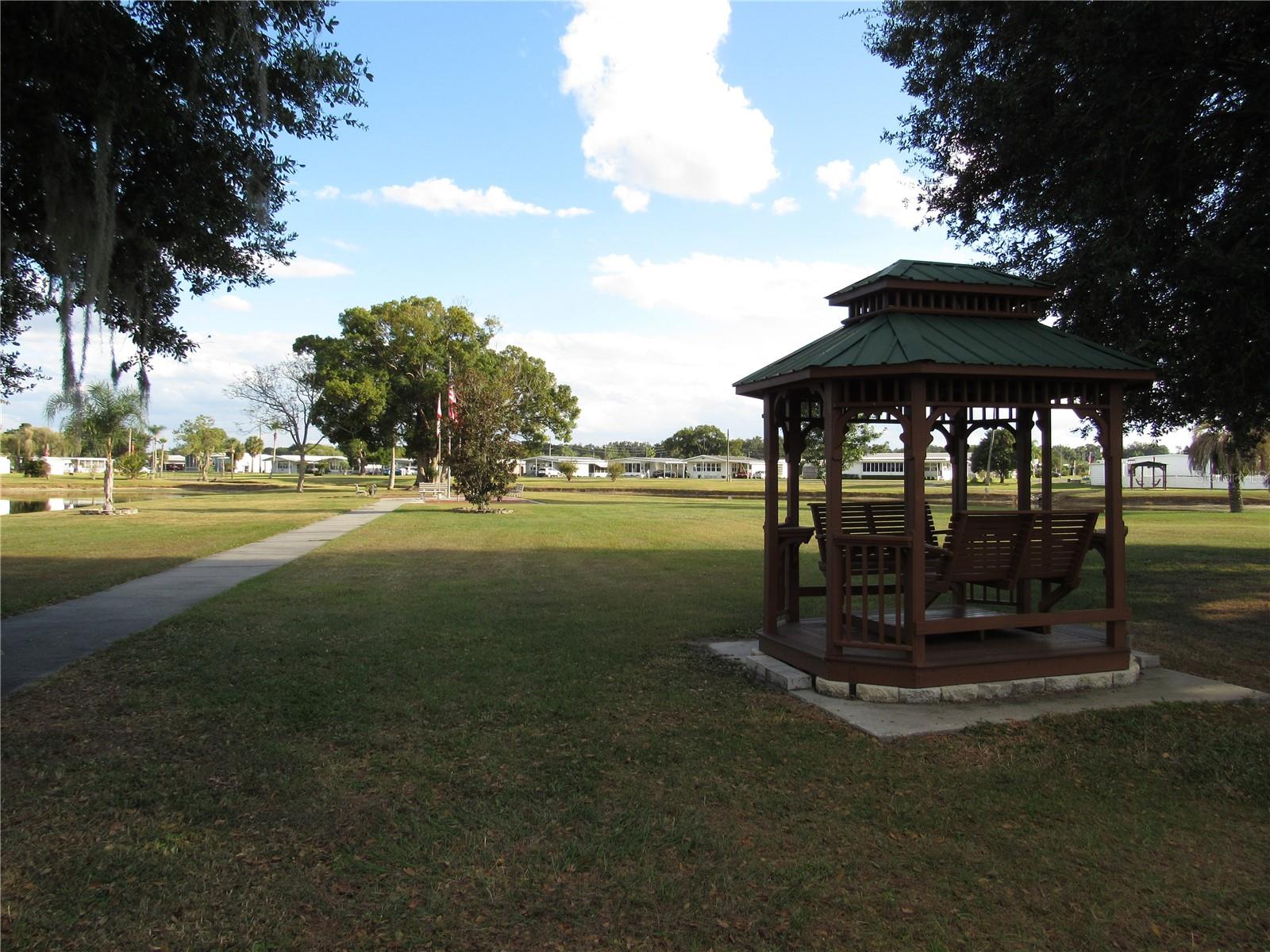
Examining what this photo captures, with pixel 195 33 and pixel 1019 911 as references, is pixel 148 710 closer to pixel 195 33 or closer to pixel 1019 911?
pixel 195 33

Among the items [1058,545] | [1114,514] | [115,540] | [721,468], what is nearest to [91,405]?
[1058,545]

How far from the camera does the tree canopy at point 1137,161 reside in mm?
7500

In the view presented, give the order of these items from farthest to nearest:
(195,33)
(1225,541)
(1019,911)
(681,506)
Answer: (681,506), (1225,541), (195,33), (1019,911)

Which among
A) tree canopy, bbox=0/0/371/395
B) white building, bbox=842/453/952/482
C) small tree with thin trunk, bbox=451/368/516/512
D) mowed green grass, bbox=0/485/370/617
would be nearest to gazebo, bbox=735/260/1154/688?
tree canopy, bbox=0/0/371/395

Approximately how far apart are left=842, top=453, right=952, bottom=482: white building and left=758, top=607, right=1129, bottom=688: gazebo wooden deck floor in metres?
73.2

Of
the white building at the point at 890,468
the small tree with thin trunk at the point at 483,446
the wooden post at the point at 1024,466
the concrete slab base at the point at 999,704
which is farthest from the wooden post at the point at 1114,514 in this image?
the white building at the point at 890,468

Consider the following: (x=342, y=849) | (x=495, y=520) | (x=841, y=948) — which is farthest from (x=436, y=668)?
(x=495, y=520)

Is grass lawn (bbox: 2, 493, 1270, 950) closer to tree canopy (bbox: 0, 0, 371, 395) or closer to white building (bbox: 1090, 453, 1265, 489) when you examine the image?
tree canopy (bbox: 0, 0, 371, 395)

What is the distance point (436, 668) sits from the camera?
22.3 ft

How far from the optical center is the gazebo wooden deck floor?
604cm

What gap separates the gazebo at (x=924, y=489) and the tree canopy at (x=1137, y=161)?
205cm

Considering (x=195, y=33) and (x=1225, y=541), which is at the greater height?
(x=195, y=33)

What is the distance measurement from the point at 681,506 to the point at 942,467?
66.7 metres

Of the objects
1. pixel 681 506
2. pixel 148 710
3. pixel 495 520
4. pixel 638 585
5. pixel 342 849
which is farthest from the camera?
pixel 681 506
